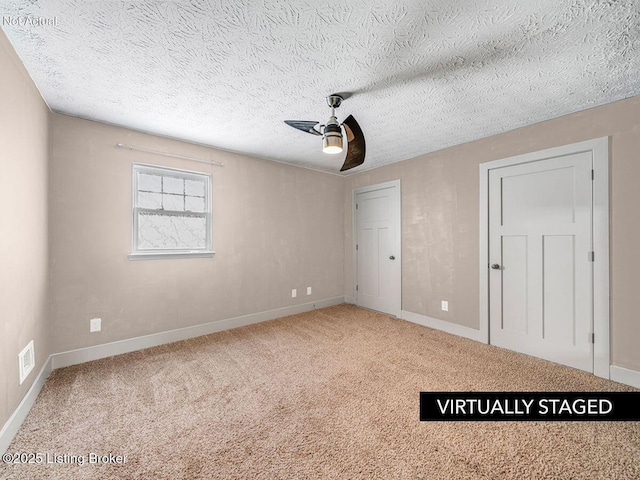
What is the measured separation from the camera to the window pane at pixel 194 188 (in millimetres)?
3402

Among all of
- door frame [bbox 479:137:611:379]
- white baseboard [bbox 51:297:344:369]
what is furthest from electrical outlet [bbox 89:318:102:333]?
door frame [bbox 479:137:611:379]

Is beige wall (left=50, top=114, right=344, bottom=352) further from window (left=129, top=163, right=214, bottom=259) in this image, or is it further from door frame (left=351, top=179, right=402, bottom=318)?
door frame (left=351, top=179, right=402, bottom=318)

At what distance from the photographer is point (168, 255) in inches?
126

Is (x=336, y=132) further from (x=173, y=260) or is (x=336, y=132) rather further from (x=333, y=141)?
(x=173, y=260)

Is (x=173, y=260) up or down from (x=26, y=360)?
up

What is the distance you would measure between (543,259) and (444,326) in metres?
1.37

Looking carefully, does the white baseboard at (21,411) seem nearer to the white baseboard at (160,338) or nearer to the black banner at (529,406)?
the white baseboard at (160,338)

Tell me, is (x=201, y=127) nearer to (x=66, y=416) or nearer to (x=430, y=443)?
(x=66, y=416)

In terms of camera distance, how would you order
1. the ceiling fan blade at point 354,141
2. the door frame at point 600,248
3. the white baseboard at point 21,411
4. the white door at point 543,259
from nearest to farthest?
1. the white baseboard at point 21,411
2. the ceiling fan blade at point 354,141
3. the door frame at point 600,248
4. the white door at point 543,259

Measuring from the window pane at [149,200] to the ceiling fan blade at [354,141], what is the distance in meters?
2.22

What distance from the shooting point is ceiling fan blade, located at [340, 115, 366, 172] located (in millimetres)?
2123

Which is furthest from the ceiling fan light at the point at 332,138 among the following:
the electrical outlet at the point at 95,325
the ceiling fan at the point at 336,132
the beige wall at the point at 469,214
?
the electrical outlet at the point at 95,325

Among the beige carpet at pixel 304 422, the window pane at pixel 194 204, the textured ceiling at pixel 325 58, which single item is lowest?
the beige carpet at pixel 304 422

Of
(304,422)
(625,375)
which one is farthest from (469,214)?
(304,422)
